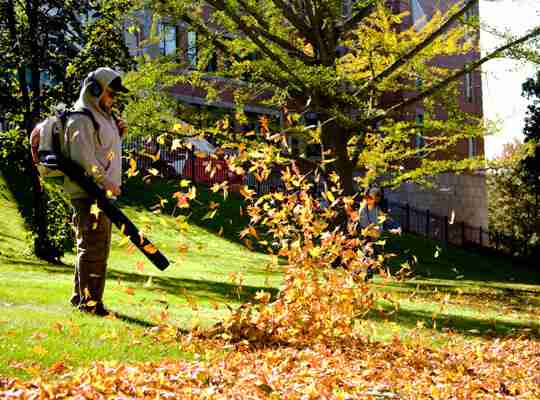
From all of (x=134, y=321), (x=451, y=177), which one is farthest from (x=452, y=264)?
(x=134, y=321)

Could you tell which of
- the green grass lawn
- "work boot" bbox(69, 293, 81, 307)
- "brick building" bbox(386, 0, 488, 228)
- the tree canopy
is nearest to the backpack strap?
the green grass lawn

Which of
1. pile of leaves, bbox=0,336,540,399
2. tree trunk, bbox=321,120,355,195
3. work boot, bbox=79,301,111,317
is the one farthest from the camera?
tree trunk, bbox=321,120,355,195

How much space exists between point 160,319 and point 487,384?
2.76 m

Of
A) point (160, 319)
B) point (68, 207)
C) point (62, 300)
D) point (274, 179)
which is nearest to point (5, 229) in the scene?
point (68, 207)

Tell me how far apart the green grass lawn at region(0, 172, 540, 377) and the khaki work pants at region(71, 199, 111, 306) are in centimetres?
33

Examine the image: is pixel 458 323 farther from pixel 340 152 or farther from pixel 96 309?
pixel 340 152

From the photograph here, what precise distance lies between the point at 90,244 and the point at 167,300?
94.1 inches

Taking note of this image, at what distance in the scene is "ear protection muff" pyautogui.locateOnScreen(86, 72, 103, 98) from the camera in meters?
6.81

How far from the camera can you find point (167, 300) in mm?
9055

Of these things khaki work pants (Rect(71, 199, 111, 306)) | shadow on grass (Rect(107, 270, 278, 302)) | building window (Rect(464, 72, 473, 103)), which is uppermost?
building window (Rect(464, 72, 473, 103))

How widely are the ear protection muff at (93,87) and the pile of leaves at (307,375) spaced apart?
224 centimetres

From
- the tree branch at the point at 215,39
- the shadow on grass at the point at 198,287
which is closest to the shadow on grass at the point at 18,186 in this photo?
the tree branch at the point at 215,39

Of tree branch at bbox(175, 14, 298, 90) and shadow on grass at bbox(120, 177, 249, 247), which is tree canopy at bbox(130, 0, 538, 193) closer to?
tree branch at bbox(175, 14, 298, 90)

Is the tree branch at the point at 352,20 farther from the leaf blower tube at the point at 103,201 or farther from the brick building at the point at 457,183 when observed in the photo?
the brick building at the point at 457,183
